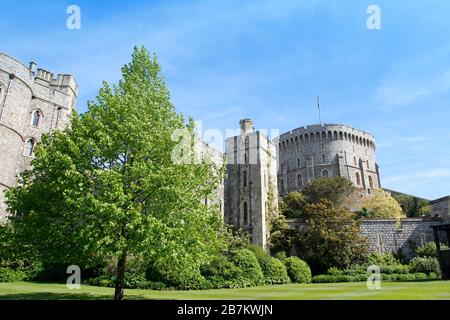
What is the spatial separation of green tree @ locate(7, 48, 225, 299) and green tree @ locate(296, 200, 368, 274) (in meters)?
21.7

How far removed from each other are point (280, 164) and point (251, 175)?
4021 cm

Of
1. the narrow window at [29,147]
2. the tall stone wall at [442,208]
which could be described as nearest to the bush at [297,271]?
the tall stone wall at [442,208]

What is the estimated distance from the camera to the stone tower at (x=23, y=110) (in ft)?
86.3

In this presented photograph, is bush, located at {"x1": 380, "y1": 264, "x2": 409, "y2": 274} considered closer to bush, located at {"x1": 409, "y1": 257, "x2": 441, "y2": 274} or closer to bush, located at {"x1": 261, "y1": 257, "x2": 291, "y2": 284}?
bush, located at {"x1": 409, "y1": 257, "x2": 441, "y2": 274}

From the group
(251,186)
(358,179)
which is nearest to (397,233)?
(251,186)

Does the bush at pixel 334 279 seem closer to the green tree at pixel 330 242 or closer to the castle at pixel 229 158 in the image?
the green tree at pixel 330 242

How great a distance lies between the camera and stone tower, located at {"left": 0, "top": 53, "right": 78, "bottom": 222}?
86.3 feet

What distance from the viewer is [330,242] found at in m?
32.7

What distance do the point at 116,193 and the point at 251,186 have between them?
90.3 feet

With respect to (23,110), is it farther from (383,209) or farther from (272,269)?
(383,209)

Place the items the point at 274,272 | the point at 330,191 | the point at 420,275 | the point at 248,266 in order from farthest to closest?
the point at 330,191, the point at 420,275, the point at 274,272, the point at 248,266

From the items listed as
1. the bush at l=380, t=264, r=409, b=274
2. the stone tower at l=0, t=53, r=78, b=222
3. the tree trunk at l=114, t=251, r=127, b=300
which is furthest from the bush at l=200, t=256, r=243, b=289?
the bush at l=380, t=264, r=409, b=274
